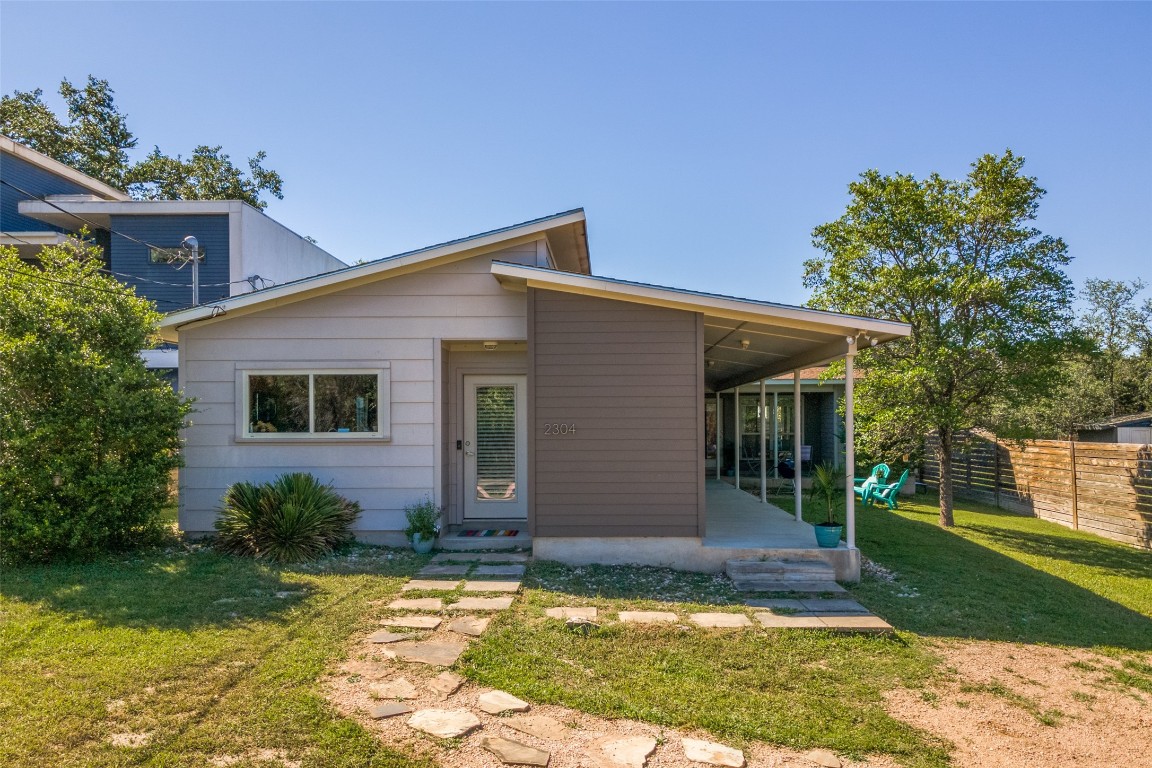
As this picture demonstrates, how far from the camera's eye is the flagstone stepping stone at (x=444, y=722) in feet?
11.2

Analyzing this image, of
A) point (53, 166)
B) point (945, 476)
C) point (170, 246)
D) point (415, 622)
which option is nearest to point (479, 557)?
point (415, 622)

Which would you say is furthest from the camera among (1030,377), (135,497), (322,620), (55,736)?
(1030,377)

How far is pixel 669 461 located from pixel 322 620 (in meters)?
3.73

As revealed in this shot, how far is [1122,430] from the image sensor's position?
16.1m

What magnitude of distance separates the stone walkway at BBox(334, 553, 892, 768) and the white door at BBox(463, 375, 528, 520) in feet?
6.66

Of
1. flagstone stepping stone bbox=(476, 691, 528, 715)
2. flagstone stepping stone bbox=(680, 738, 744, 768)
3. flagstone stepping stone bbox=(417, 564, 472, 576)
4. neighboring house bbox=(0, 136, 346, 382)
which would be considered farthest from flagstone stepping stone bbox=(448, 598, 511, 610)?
neighboring house bbox=(0, 136, 346, 382)

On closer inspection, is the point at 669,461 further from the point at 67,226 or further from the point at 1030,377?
the point at 67,226

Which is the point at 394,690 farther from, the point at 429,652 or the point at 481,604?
the point at 481,604

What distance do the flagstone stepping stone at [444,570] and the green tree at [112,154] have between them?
22.9 metres

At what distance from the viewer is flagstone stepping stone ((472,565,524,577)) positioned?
668 cm

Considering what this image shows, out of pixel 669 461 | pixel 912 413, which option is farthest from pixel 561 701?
pixel 912 413

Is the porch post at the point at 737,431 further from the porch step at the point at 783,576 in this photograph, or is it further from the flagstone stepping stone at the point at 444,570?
the flagstone stepping stone at the point at 444,570

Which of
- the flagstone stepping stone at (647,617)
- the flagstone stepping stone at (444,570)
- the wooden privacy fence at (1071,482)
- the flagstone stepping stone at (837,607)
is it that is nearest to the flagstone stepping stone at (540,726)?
the flagstone stepping stone at (647,617)

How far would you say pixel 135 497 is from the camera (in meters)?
6.95
